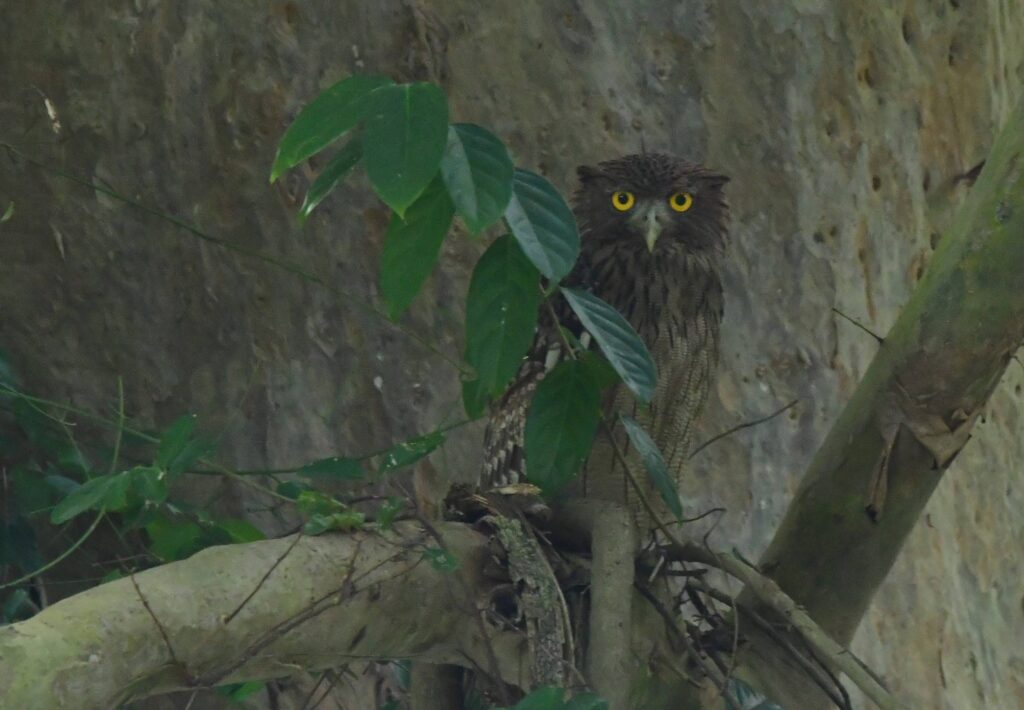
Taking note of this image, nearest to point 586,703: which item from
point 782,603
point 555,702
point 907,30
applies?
point 555,702

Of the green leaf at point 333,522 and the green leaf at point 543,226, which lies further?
the green leaf at point 333,522

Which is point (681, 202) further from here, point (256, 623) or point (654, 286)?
point (256, 623)

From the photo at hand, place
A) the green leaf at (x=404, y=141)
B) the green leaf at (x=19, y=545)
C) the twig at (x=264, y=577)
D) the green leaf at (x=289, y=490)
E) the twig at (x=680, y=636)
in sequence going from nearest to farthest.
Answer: the green leaf at (x=404, y=141), the twig at (x=264, y=577), the twig at (x=680, y=636), the green leaf at (x=289, y=490), the green leaf at (x=19, y=545)

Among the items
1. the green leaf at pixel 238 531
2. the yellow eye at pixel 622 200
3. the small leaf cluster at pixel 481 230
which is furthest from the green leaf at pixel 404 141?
the green leaf at pixel 238 531

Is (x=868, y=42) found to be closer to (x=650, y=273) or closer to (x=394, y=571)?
(x=650, y=273)

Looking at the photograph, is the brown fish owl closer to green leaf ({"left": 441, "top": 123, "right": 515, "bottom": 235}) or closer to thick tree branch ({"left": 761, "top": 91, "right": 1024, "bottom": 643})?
thick tree branch ({"left": 761, "top": 91, "right": 1024, "bottom": 643})

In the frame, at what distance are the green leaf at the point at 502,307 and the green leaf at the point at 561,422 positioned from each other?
0.56 ft

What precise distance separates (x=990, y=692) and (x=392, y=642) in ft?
4.83

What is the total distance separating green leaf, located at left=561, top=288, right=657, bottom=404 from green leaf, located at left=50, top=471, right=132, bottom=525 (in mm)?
714

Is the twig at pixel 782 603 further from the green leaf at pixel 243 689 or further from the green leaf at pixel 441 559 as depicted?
the green leaf at pixel 243 689

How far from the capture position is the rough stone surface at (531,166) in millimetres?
2727

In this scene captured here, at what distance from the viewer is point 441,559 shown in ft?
6.15

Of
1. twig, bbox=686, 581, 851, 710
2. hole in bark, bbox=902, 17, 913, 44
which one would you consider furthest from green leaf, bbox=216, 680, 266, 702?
hole in bark, bbox=902, 17, 913, 44

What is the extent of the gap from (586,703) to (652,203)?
1.22 m
